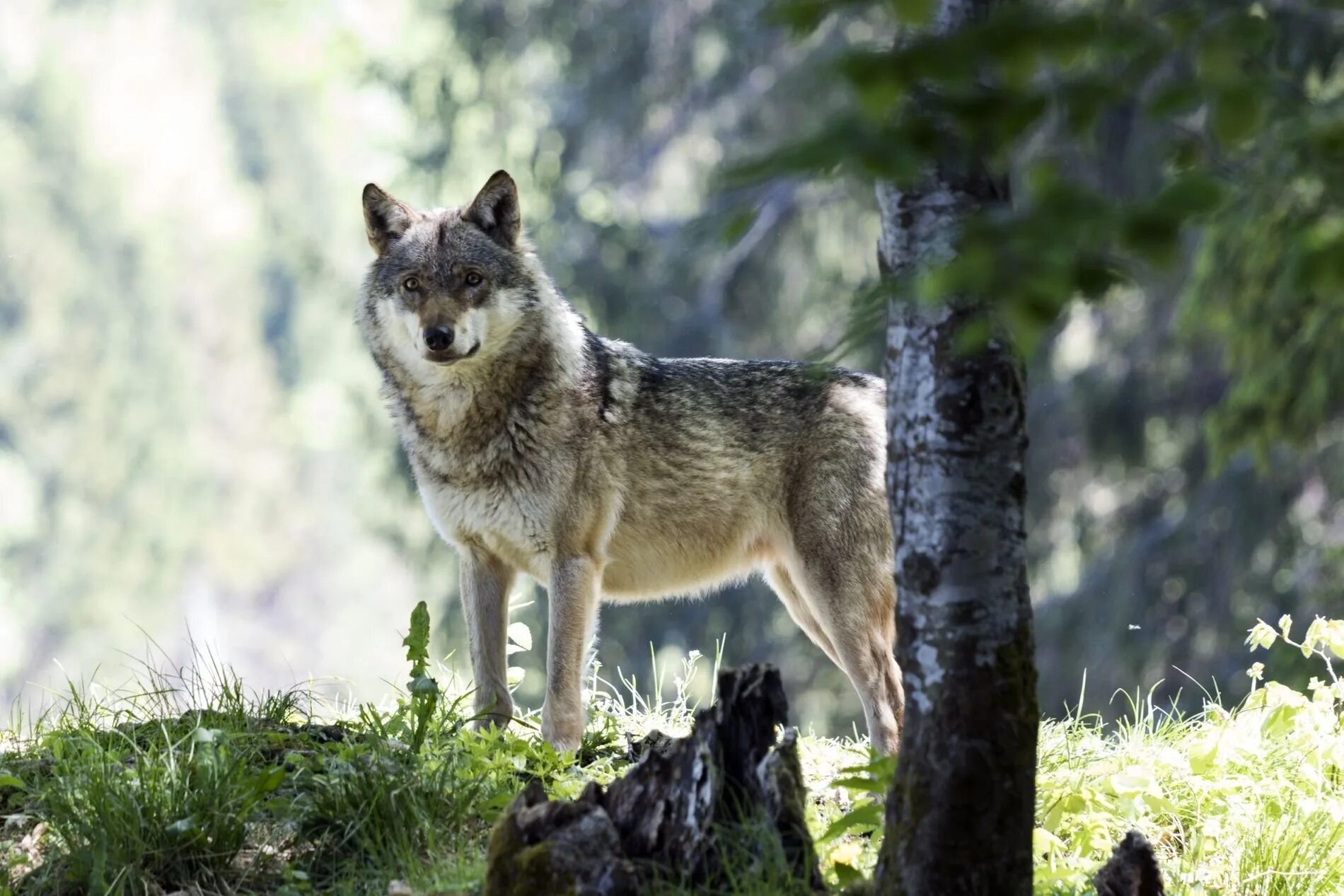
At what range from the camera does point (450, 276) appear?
537cm

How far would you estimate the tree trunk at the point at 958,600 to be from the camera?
3.17 meters

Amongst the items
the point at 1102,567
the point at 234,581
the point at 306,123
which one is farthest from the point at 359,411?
the point at 306,123

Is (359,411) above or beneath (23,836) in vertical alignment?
above

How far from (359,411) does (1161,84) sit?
15990mm

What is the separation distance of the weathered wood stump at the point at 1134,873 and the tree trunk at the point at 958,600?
0.36 m

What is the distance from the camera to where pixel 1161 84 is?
2.25m

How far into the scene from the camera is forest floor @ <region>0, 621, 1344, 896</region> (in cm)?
372

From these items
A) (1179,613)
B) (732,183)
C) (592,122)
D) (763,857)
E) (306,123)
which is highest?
(306,123)

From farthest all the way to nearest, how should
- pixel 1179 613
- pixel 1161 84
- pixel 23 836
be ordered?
pixel 1179 613, pixel 23 836, pixel 1161 84

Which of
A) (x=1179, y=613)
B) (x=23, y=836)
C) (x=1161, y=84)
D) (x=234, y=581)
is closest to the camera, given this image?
(x=1161, y=84)

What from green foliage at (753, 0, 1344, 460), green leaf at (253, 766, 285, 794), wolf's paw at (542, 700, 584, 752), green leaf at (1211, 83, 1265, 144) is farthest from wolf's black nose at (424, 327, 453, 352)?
green leaf at (1211, 83, 1265, 144)

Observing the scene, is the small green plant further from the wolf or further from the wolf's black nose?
the wolf's black nose

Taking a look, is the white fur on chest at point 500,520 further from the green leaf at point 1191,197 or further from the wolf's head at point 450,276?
the green leaf at point 1191,197

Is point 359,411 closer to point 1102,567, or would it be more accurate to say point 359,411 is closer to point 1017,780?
point 1102,567
